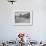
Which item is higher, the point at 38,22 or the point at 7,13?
the point at 7,13

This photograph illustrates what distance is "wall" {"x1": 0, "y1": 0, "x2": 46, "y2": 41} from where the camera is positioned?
14.0ft

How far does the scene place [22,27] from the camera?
4309 mm

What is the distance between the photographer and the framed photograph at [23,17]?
4.27 metres

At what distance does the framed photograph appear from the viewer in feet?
14.0

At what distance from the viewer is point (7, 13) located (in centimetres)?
434

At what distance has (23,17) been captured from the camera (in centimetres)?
431

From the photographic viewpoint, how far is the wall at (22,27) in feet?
Result: 14.0

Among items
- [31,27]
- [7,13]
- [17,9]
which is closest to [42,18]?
[31,27]

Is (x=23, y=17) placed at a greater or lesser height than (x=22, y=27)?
greater

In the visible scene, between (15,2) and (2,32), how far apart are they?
1006 millimetres

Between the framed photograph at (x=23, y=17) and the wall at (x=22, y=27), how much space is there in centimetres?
12

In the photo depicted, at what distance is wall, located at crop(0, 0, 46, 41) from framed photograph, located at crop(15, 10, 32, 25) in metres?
0.12

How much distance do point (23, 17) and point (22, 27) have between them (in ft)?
1.01

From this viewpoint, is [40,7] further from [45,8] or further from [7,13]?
[7,13]
